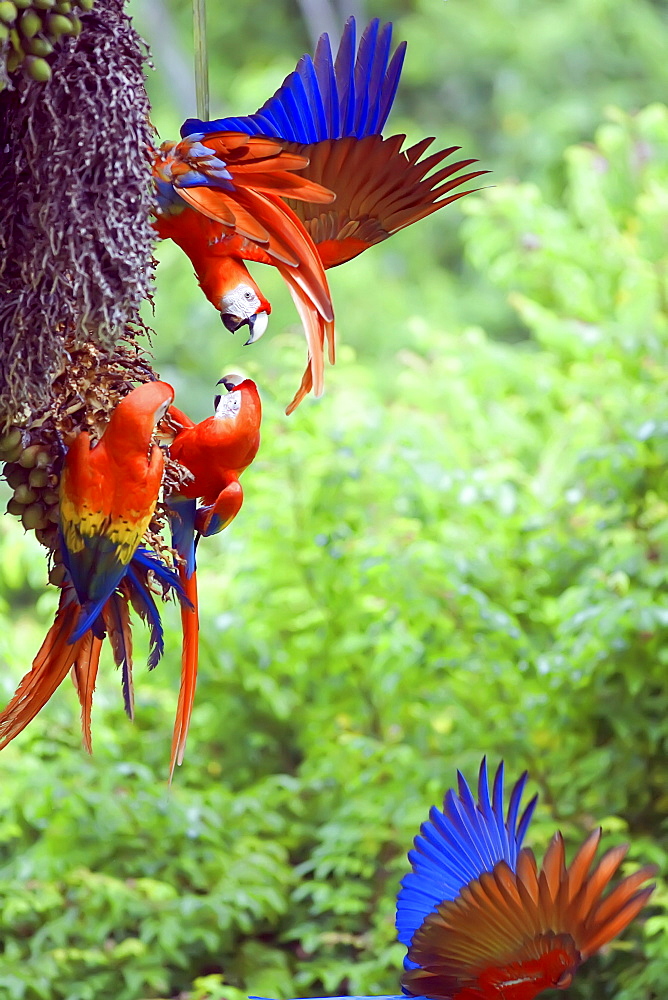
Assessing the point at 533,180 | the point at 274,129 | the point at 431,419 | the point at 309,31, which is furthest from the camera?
the point at 309,31

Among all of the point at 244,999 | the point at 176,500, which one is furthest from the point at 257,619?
the point at 176,500

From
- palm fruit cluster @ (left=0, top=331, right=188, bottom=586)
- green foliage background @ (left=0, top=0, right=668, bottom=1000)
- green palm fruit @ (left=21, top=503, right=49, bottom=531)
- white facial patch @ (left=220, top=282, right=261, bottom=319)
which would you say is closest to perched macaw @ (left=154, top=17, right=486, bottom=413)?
white facial patch @ (left=220, top=282, right=261, bottom=319)

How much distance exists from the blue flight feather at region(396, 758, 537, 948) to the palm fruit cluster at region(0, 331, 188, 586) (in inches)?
23.5

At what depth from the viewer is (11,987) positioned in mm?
1729

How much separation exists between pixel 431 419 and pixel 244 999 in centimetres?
123

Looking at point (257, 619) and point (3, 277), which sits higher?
point (257, 619)

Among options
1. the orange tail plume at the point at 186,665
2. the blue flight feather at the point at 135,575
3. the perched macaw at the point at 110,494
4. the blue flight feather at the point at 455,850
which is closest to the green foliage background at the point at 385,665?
the blue flight feather at the point at 455,850

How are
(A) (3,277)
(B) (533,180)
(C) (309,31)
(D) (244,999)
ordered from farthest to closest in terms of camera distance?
(C) (309,31) → (B) (533,180) → (D) (244,999) → (A) (3,277)

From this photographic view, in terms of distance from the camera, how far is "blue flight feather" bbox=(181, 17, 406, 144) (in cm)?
93

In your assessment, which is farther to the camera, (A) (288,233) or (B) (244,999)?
(B) (244,999)

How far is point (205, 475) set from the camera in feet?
3.17

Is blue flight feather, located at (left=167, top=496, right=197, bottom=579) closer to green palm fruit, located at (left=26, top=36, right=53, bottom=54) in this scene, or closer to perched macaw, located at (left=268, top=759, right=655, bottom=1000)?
green palm fruit, located at (left=26, top=36, right=53, bottom=54)

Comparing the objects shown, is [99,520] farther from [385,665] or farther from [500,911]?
[385,665]

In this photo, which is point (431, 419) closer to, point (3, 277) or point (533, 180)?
point (3, 277)
